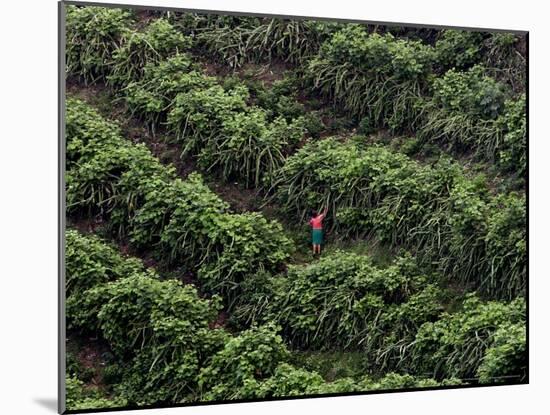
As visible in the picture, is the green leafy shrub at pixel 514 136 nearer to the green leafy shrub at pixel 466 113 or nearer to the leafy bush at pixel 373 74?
the green leafy shrub at pixel 466 113

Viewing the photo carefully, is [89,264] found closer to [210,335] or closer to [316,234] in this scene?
[210,335]

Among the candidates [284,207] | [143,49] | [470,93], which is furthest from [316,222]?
[143,49]

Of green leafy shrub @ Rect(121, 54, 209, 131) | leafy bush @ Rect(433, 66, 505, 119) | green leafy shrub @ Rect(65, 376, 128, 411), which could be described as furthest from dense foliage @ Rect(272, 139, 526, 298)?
green leafy shrub @ Rect(65, 376, 128, 411)

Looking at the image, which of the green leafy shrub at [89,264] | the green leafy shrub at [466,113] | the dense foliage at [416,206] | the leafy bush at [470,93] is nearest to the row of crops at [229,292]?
the green leafy shrub at [89,264]

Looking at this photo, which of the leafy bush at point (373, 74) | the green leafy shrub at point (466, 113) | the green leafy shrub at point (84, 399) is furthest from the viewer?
the green leafy shrub at point (466, 113)

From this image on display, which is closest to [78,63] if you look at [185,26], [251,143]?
[185,26]

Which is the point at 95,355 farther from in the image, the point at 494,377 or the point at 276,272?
the point at 494,377
